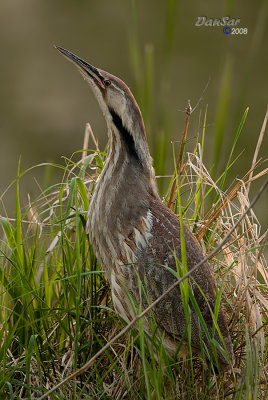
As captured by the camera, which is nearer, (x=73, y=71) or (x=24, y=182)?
(x=24, y=182)

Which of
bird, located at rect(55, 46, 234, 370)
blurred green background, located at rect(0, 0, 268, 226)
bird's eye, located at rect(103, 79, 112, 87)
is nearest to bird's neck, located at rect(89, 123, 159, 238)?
bird, located at rect(55, 46, 234, 370)

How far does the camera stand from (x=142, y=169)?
2.76m

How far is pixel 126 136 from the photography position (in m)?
2.73

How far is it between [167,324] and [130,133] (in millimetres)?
605

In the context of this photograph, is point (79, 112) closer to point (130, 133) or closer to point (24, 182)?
point (24, 182)

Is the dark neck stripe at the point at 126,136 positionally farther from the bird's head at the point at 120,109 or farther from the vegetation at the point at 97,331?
the vegetation at the point at 97,331

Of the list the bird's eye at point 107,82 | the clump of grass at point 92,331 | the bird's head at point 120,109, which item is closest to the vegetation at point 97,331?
the clump of grass at point 92,331

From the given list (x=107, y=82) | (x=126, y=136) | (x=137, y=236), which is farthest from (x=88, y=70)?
(x=137, y=236)

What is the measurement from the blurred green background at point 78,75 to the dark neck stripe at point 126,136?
2546 mm

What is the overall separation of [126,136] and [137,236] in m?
0.32

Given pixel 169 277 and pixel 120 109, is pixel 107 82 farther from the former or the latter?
pixel 169 277

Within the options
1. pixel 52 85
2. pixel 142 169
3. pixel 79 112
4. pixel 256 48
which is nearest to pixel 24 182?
pixel 79 112

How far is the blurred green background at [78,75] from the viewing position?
6101 millimetres

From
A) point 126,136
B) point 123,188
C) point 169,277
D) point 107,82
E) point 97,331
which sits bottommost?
point 97,331
